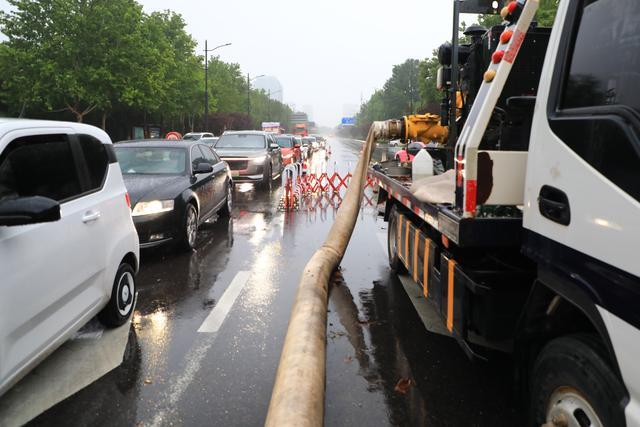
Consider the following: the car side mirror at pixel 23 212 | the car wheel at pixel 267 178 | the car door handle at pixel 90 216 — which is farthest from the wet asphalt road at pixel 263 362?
the car wheel at pixel 267 178

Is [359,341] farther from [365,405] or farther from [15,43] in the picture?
[15,43]

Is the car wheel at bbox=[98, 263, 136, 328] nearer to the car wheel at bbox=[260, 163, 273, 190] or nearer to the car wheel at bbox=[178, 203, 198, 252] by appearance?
the car wheel at bbox=[178, 203, 198, 252]

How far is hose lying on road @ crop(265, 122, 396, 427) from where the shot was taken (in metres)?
2.74

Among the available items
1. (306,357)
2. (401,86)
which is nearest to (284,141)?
(306,357)

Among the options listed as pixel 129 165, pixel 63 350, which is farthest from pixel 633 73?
pixel 129 165

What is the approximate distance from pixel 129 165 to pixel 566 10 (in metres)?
7.23

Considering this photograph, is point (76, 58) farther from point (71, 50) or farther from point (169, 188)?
point (169, 188)

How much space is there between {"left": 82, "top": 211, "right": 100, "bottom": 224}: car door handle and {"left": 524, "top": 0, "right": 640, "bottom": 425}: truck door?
9.96ft

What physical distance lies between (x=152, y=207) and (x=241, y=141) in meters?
10.2

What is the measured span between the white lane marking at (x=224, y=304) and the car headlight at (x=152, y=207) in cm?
150

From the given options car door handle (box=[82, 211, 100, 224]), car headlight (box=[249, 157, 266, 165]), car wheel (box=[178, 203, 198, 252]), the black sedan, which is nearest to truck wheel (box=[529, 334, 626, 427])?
Answer: car door handle (box=[82, 211, 100, 224])

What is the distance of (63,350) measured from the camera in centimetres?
420

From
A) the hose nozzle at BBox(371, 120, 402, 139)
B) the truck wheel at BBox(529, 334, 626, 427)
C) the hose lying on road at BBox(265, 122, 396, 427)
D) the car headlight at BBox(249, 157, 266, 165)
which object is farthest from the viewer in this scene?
the car headlight at BBox(249, 157, 266, 165)

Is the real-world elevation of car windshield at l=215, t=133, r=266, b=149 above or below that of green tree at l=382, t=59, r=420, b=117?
below
